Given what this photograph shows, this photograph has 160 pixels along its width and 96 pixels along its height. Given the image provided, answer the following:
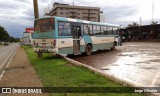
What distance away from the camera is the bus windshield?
58.6 feet

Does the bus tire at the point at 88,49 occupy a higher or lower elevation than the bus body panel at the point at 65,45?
lower

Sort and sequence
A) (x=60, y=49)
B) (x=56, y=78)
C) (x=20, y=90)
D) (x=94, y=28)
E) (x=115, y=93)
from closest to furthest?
(x=115, y=93) < (x=20, y=90) < (x=56, y=78) < (x=60, y=49) < (x=94, y=28)

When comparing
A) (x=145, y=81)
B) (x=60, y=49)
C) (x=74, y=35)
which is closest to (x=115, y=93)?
(x=145, y=81)

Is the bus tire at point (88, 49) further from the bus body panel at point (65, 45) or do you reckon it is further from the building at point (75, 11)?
the building at point (75, 11)

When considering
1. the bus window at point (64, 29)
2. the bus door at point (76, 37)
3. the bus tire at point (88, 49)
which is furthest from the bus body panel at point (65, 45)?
the bus tire at point (88, 49)

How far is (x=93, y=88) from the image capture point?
309 inches

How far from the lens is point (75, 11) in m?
135

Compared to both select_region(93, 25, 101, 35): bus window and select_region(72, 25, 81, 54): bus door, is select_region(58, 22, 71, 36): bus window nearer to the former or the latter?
select_region(72, 25, 81, 54): bus door

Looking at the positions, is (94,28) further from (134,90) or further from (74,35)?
(134,90)

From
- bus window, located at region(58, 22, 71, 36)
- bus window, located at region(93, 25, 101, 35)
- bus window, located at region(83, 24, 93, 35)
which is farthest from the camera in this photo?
bus window, located at region(93, 25, 101, 35)

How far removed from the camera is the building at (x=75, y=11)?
129625mm

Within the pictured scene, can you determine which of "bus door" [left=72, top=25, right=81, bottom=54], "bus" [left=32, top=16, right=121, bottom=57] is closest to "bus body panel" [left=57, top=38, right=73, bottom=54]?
"bus" [left=32, top=16, right=121, bottom=57]

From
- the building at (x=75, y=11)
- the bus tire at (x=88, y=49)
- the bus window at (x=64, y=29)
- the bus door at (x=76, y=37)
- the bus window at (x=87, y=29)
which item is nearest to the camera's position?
the bus window at (x=64, y=29)

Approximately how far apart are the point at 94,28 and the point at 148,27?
113 ft
